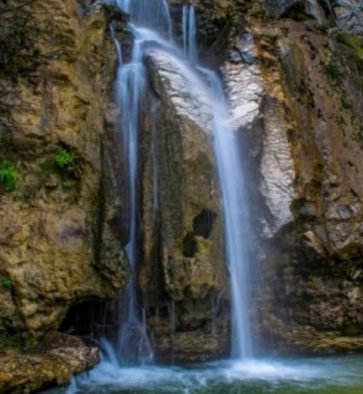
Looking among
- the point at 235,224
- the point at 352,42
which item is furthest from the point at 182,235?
the point at 352,42

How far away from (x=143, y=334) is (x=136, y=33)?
235 inches

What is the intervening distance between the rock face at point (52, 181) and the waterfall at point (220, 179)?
69cm

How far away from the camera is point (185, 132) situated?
857 centimetres

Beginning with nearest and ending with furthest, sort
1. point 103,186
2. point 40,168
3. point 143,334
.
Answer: point 40,168, point 103,186, point 143,334

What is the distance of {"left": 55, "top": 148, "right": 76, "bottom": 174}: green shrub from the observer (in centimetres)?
737

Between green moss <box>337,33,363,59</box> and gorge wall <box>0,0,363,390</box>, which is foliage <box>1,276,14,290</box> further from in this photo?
green moss <box>337,33,363,59</box>

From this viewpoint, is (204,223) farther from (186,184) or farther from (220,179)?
(220,179)

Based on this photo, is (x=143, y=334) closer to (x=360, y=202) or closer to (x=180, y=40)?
(x=360, y=202)

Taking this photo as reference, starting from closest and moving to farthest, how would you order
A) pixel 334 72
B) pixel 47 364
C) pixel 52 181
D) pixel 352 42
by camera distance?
pixel 47 364
pixel 52 181
pixel 334 72
pixel 352 42

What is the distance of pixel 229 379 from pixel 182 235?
2.14 m

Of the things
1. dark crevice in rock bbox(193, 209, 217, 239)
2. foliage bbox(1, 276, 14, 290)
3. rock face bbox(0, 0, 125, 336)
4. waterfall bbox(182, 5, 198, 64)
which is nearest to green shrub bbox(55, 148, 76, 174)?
rock face bbox(0, 0, 125, 336)

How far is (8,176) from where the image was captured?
6996mm

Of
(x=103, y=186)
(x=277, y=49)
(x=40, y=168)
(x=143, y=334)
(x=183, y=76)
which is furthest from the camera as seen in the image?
(x=277, y=49)

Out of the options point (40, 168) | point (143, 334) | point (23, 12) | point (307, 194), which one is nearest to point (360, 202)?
point (307, 194)
